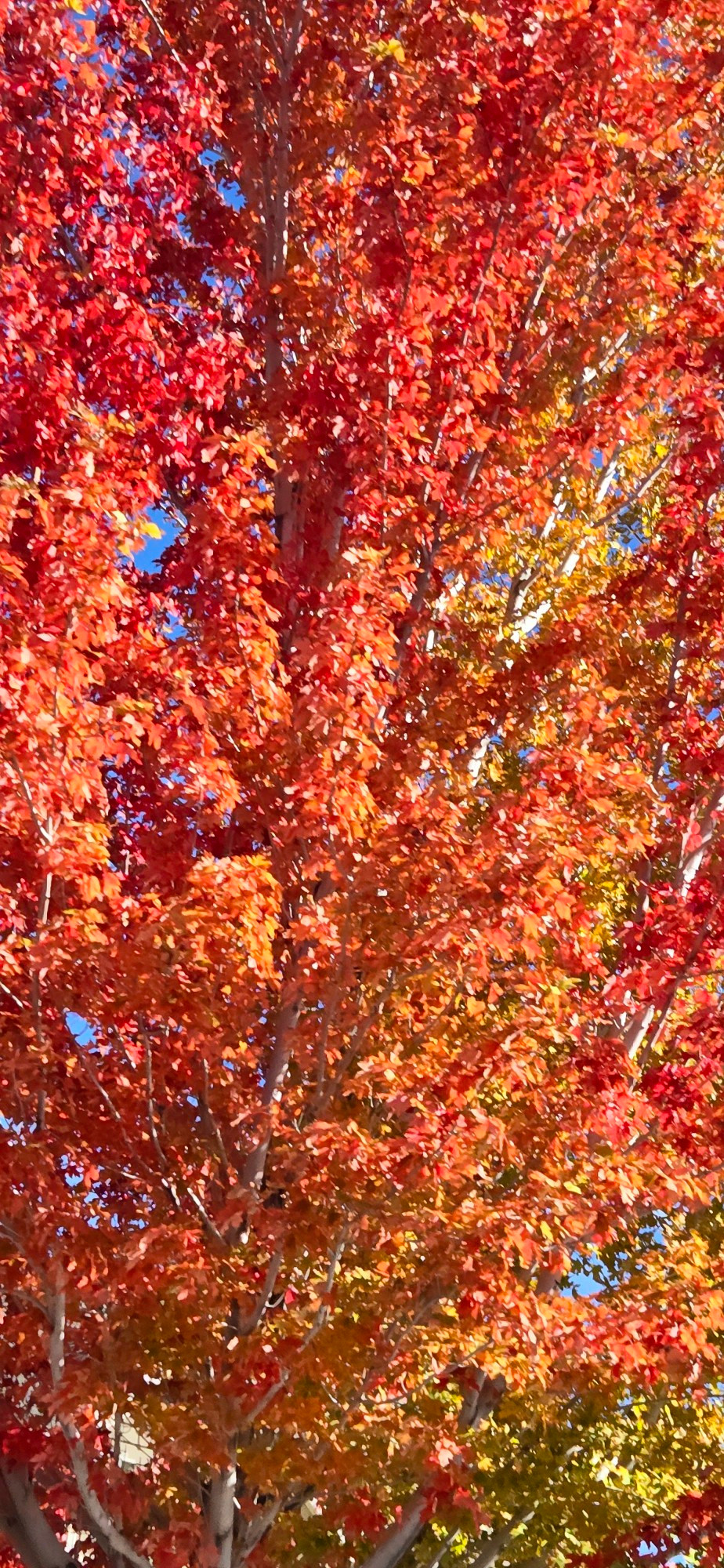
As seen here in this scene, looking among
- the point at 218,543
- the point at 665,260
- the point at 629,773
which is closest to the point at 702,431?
the point at 665,260

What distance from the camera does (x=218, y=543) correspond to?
5.10 meters

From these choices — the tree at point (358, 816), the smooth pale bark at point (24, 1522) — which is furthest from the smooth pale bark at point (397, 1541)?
the smooth pale bark at point (24, 1522)

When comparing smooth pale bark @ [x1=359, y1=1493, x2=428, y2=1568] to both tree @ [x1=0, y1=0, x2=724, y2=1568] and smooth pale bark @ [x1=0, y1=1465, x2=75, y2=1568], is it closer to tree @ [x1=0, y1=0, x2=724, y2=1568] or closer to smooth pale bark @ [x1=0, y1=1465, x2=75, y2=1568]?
tree @ [x1=0, y1=0, x2=724, y2=1568]

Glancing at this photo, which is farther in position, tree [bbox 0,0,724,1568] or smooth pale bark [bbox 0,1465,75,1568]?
smooth pale bark [bbox 0,1465,75,1568]

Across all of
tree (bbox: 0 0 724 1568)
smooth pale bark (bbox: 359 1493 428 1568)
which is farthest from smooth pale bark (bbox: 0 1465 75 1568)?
smooth pale bark (bbox: 359 1493 428 1568)

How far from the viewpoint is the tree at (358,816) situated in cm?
455

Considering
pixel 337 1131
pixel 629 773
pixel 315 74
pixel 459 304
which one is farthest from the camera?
pixel 315 74

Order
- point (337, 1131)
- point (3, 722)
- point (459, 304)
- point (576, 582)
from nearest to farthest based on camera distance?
point (3, 722), point (337, 1131), point (459, 304), point (576, 582)

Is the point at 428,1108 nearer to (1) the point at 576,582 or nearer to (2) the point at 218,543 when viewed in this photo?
(2) the point at 218,543

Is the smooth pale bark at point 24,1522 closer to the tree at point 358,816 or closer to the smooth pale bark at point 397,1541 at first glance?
the tree at point 358,816

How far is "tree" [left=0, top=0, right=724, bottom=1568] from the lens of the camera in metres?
4.55

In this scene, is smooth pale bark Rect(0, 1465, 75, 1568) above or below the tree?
below

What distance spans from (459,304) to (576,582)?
2540 mm

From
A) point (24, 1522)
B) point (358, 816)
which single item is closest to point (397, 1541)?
point (24, 1522)
